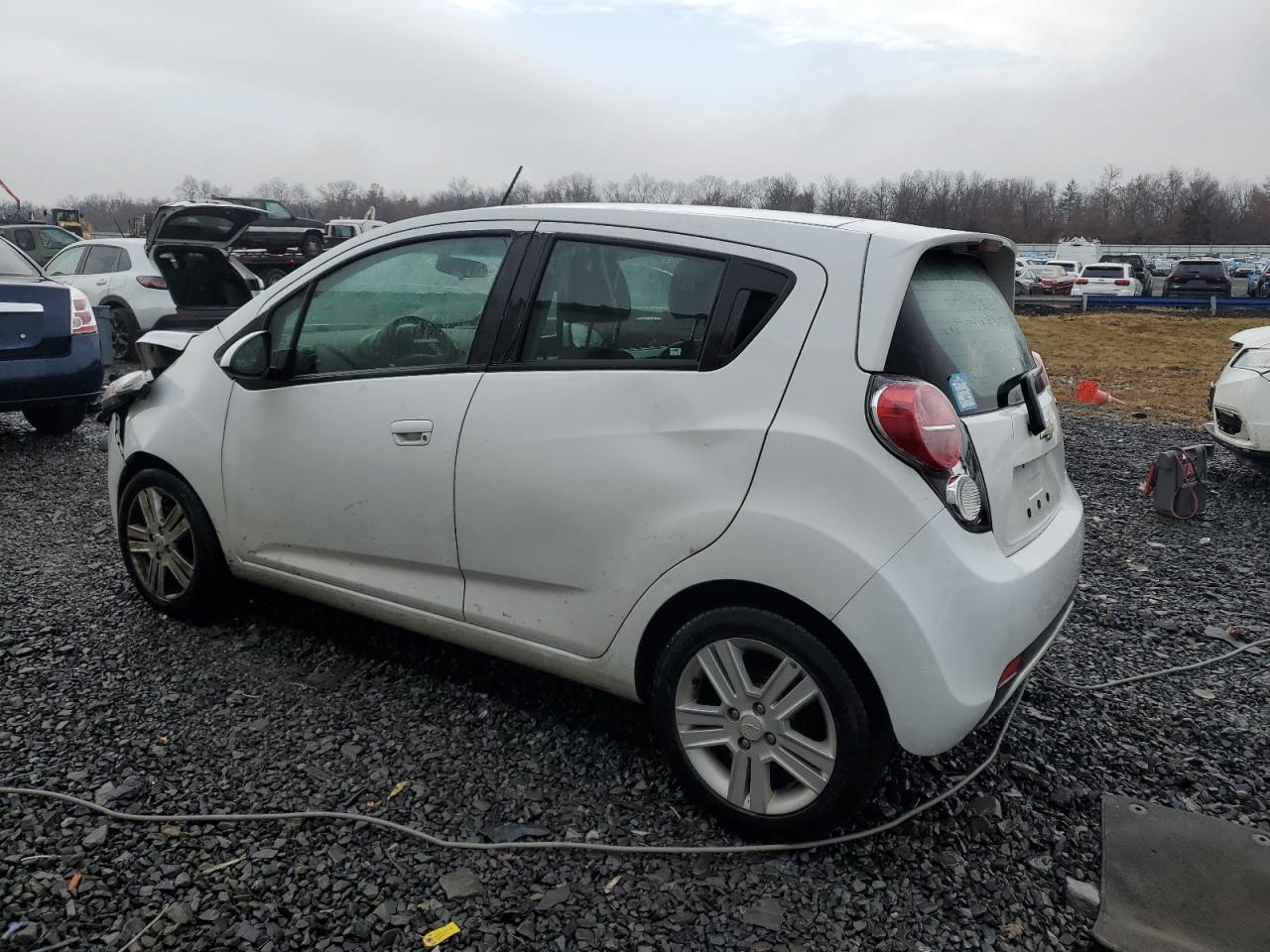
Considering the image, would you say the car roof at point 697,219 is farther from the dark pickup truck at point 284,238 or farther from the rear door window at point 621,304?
the dark pickup truck at point 284,238

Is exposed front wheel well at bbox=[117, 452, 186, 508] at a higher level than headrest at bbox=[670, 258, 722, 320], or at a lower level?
lower

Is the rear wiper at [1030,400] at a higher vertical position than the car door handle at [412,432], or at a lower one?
higher

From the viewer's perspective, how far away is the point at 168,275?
36.8ft

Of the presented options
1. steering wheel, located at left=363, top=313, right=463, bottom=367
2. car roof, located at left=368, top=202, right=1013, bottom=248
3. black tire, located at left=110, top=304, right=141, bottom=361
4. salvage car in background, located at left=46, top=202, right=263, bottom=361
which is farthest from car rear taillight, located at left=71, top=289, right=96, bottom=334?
car roof, located at left=368, top=202, right=1013, bottom=248

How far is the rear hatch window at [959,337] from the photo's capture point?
2412 millimetres

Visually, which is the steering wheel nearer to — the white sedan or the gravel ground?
the gravel ground

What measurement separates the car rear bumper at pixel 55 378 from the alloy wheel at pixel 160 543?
372cm

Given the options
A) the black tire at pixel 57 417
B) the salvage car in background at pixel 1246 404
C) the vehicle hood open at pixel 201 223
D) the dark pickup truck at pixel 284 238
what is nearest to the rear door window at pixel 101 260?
the vehicle hood open at pixel 201 223

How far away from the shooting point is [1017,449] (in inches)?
103

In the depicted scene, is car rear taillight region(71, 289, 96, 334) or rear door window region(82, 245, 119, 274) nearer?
car rear taillight region(71, 289, 96, 334)

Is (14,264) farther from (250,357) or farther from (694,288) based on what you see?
(694,288)

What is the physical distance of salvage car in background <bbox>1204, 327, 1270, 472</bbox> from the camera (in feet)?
19.4

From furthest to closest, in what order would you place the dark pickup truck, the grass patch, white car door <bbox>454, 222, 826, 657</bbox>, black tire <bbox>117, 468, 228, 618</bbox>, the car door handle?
the dark pickup truck, the grass patch, black tire <bbox>117, 468, 228, 618</bbox>, the car door handle, white car door <bbox>454, 222, 826, 657</bbox>

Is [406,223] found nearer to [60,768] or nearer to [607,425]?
[607,425]
